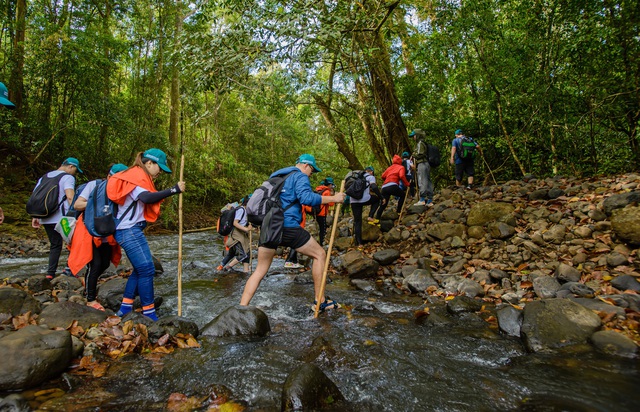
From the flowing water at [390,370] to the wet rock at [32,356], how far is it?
36 cm

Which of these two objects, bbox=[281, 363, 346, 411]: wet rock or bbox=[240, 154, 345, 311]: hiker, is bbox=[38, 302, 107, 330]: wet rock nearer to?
bbox=[240, 154, 345, 311]: hiker

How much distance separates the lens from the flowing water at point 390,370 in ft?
9.78

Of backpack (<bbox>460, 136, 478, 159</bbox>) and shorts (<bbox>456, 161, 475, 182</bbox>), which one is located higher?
backpack (<bbox>460, 136, 478, 159</bbox>)

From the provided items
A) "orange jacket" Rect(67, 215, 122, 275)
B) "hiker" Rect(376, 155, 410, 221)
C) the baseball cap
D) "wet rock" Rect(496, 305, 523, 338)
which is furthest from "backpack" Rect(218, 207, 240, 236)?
"wet rock" Rect(496, 305, 523, 338)

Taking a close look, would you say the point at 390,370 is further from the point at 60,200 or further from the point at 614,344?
the point at 60,200

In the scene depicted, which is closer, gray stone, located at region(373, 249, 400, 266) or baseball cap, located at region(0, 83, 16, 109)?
baseball cap, located at region(0, 83, 16, 109)

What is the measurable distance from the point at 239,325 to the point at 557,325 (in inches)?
157

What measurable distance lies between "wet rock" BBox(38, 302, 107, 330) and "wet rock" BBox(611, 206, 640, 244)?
329 inches

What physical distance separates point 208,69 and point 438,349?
282 inches

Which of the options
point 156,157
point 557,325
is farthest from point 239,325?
point 557,325

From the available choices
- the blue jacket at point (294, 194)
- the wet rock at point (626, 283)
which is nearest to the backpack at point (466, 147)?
the wet rock at point (626, 283)

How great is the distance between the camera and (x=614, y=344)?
379 cm

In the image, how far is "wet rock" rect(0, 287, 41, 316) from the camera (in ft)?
13.8

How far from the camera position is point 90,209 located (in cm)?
463
